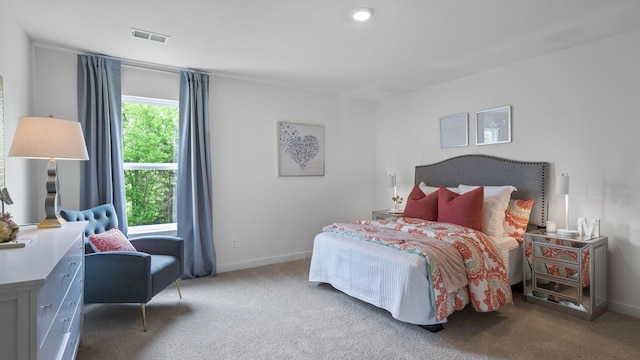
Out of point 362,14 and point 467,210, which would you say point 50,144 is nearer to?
point 362,14

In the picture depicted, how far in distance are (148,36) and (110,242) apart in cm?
180

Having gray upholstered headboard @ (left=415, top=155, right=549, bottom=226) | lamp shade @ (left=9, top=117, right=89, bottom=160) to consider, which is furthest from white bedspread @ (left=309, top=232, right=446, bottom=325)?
lamp shade @ (left=9, top=117, right=89, bottom=160)

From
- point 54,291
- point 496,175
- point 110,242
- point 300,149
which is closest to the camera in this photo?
point 54,291

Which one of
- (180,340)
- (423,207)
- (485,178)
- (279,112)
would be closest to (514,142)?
(485,178)

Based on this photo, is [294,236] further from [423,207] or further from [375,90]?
[375,90]

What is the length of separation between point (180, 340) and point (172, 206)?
1.97m

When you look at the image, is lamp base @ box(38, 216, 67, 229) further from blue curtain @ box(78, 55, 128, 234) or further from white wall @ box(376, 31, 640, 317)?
white wall @ box(376, 31, 640, 317)

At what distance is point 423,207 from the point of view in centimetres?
387

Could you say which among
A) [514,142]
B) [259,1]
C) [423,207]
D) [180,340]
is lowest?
[180,340]

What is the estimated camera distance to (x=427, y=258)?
8.46 feet

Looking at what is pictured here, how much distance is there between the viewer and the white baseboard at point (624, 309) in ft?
9.43

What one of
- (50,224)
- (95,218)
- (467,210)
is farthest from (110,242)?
(467,210)

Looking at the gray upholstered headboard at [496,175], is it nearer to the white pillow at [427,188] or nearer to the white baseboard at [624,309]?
the white pillow at [427,188]

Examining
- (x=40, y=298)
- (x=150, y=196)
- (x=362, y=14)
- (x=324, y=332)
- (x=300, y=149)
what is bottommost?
(x=324, y=332)
